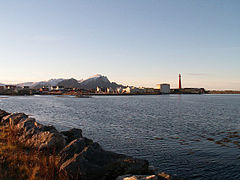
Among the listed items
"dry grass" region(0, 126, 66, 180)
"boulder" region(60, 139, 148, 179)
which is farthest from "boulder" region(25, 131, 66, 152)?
"boulder" region(60, 139, 148, 179)

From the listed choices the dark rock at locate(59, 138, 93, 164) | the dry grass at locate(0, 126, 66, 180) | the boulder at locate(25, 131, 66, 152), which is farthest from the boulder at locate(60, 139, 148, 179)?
→ the boulder at locate(25, 131, 66, 152)

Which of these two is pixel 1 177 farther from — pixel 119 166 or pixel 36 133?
pixel 36 133

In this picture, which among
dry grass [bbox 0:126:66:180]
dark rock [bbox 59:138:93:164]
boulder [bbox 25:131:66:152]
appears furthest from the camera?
boulder [bbox 25:131:66:152]

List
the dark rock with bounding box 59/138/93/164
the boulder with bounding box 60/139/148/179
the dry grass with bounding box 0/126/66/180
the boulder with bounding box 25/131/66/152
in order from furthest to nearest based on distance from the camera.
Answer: the boulder with bounding box 25/131/66/152, the dark rock with bounding box 59/138/93/164, the boulder with bounding box 60/139/148/179, the dry grass with bounding box 0/126/66/180

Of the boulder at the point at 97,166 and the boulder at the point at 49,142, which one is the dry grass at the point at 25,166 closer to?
the boulder at the point at 97,166

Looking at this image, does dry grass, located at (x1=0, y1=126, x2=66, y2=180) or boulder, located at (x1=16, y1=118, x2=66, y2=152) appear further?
boulder, located at (x1=16, y1=118, x2=66, y2=152)

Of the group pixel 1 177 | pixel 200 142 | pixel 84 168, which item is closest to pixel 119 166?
pixel 84 168

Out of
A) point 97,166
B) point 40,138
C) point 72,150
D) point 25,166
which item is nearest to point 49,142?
point 40,138

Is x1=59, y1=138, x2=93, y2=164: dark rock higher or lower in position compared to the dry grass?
higher

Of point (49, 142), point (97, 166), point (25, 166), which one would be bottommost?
point (25, 166)

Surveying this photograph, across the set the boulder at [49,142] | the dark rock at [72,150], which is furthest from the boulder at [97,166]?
the boulder at [49,142]

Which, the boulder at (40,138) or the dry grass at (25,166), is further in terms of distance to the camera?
the boulder at (40,138)

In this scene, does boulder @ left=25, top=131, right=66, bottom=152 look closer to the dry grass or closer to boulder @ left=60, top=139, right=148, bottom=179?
the dry grass

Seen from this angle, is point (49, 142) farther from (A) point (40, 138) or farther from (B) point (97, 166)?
(B) point (97, 166)
